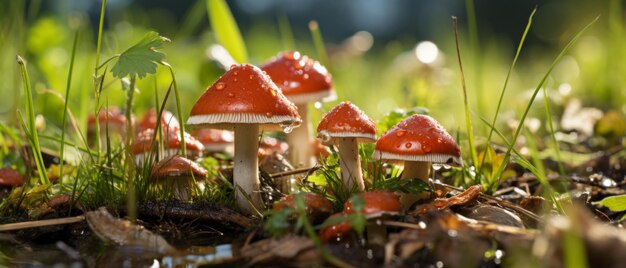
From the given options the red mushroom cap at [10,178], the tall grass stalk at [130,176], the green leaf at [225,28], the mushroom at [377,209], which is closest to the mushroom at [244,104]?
the tall grass stalk at [130,176]

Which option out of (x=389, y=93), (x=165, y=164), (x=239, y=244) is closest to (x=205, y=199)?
(x=165, y=164)

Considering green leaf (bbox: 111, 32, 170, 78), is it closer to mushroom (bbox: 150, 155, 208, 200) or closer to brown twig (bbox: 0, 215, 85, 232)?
mushroom (bbox: 150, 155, 208, 200)

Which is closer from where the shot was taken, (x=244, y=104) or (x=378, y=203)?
(x=378, y=203)

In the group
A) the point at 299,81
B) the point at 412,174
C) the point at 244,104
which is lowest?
the point at 412,174

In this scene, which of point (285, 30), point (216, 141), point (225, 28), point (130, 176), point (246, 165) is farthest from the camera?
point (225, 28)

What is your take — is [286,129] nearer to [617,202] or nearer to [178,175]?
[178,175]

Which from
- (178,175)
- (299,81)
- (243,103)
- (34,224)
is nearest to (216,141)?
(299,81)

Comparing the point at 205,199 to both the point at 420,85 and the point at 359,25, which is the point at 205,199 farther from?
the point at 359,25

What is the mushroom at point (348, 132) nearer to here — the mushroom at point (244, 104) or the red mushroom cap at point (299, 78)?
the mushroom at point (244, 104)
